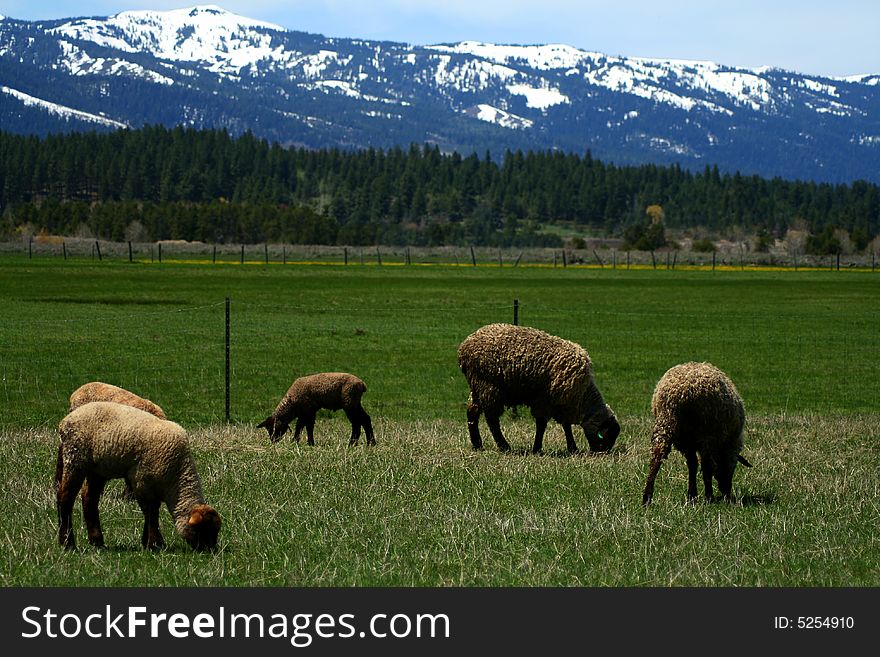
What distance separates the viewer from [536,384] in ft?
53.7

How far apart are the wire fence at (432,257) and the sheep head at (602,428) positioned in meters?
107

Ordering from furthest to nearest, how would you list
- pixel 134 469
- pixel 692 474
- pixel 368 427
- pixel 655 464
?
pixel 368 427 < pixel 692 474 < pixel 655 464 < pixel 134 469

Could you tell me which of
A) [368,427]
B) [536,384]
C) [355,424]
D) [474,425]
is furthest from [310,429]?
[536,384]

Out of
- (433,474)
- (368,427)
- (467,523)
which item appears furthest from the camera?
(368,427)

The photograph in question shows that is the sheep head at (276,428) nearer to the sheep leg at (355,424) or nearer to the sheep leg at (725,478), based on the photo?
the sheep leg at (355,424)

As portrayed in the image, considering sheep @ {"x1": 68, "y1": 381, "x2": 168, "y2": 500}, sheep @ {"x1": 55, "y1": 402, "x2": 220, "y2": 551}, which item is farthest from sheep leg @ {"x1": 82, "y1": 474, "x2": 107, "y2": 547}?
sheep @ {"x1": 68, "y1": 381, "x2": 168, "y2": 500}

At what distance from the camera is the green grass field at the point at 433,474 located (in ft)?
31.1

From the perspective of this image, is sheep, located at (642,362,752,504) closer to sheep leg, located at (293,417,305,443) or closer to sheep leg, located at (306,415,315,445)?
sheep leg, located at (306,415,315,445)

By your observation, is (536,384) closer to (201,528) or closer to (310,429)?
(310,429)

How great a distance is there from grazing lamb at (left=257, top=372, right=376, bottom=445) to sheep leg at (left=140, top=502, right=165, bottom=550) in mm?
6767

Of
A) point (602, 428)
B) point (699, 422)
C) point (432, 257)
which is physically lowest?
point (432, 257)

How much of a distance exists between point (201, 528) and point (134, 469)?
770 mm

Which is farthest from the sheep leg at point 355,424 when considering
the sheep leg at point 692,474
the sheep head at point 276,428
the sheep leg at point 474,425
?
the sheep leg at point 692,474
